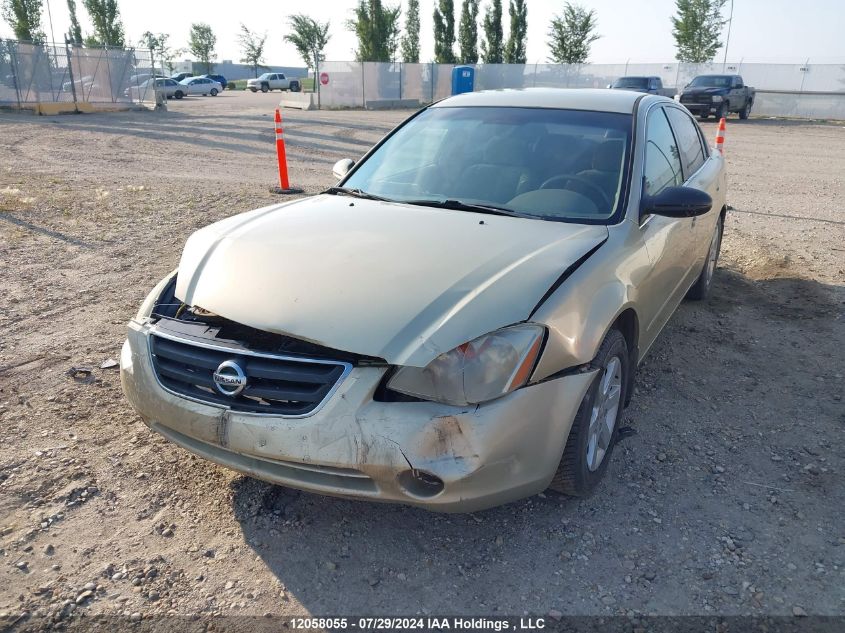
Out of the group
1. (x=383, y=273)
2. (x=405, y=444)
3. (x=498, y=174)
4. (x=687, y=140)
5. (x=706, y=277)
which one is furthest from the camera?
(x=706, y=277)

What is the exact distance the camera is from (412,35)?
52562 mm

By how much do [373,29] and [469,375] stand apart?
47.1 m

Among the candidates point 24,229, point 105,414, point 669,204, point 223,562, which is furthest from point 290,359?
point 24,229

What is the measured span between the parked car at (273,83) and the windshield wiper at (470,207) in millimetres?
56734

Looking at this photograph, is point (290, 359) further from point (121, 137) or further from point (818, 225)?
point (121, 137)

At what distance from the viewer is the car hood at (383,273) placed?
2.32 m

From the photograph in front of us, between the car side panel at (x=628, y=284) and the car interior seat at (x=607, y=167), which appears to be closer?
the car side panel at (x=628, y=284)

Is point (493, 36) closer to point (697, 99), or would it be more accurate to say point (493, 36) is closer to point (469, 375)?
point (697, 99)

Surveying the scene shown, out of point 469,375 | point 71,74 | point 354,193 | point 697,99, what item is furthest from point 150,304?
point 697,99

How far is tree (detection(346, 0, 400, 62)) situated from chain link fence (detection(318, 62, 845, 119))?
7.98m

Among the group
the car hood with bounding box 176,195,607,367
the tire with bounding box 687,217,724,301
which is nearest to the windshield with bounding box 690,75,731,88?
the tire with bounding box 687,217,724,301

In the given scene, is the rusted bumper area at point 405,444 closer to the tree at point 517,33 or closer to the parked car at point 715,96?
the parked car at point 715,96

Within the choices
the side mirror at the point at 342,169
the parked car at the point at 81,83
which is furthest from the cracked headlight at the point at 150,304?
the parked car at the point at 81,83

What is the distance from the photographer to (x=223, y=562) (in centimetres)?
249
